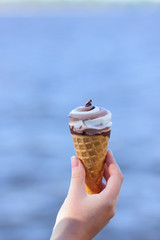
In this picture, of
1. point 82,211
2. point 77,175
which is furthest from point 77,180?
point 82,211

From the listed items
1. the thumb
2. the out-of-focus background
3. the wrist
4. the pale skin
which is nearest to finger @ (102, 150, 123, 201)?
the pale skin

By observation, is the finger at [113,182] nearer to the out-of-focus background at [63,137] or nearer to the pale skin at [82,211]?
the pale skin at [82,211]

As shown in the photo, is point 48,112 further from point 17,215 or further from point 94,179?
point 94,179

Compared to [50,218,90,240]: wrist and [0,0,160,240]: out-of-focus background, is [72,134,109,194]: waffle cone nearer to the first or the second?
[50,218,90,240]: wrist

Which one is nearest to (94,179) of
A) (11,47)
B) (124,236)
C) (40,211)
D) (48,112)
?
(124,236)

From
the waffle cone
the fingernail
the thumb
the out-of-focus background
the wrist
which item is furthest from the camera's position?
the out-of-focus background
